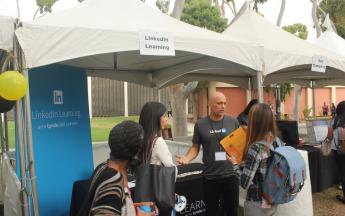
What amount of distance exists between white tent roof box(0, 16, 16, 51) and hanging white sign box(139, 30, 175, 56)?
42.0 inches

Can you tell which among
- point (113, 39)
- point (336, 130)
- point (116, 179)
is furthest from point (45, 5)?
point (116, 179)

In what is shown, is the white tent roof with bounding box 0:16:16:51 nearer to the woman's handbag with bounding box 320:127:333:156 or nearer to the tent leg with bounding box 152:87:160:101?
the tent leg with bounding box 152:87:160:101

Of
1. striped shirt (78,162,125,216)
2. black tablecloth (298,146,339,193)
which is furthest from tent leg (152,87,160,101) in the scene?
striped shirt (78,162,125,216)

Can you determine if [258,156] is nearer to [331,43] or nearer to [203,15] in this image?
[331,43]

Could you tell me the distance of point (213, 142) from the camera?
3.39 m

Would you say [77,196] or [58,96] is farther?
[58,96]

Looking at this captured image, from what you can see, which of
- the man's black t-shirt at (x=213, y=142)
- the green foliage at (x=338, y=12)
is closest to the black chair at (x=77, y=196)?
the man's black t-shirt at (x=213, y=142)

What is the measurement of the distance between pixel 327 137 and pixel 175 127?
546 cm

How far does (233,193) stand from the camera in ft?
11.2

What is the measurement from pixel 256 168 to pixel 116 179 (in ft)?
4.48

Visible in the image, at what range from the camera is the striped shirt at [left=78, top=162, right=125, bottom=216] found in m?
1.55

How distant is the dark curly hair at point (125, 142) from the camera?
1.68 m

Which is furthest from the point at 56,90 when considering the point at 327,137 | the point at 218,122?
the point at 327,137

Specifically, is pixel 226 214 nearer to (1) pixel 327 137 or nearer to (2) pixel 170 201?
(2) pixel 170 201
